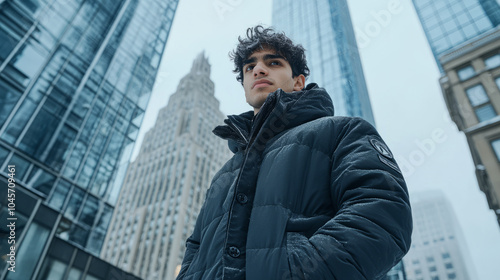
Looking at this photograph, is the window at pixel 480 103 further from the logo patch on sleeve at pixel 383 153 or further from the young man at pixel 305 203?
the logo patch on sleeve at pixel 383 153

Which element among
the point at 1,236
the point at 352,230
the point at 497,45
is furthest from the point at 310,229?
the point at 497,45

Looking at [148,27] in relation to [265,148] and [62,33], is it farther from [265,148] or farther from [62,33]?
[265,148]

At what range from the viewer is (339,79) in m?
40.1

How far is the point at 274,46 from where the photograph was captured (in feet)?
9.04

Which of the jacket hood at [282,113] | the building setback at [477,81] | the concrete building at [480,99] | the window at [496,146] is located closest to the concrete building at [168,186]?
the concrete building at [480,99]

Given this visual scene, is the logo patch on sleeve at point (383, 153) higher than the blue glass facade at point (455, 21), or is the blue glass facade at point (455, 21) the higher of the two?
the blue glass facade at point (455, 21)

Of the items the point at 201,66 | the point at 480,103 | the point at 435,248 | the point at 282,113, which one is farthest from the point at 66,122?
the point at 435,248

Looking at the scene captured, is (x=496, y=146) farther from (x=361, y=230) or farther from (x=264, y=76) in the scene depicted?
(x=361, y=230)

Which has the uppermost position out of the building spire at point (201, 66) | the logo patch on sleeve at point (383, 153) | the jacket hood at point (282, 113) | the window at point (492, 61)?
the building spire at point (201, 66)

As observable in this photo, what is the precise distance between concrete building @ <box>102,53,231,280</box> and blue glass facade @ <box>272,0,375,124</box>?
32.6 metres

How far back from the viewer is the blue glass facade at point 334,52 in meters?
37.6

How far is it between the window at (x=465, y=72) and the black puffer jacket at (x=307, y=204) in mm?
28798

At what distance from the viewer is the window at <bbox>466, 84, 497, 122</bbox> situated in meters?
23.0

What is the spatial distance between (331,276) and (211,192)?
1205 millimetres
